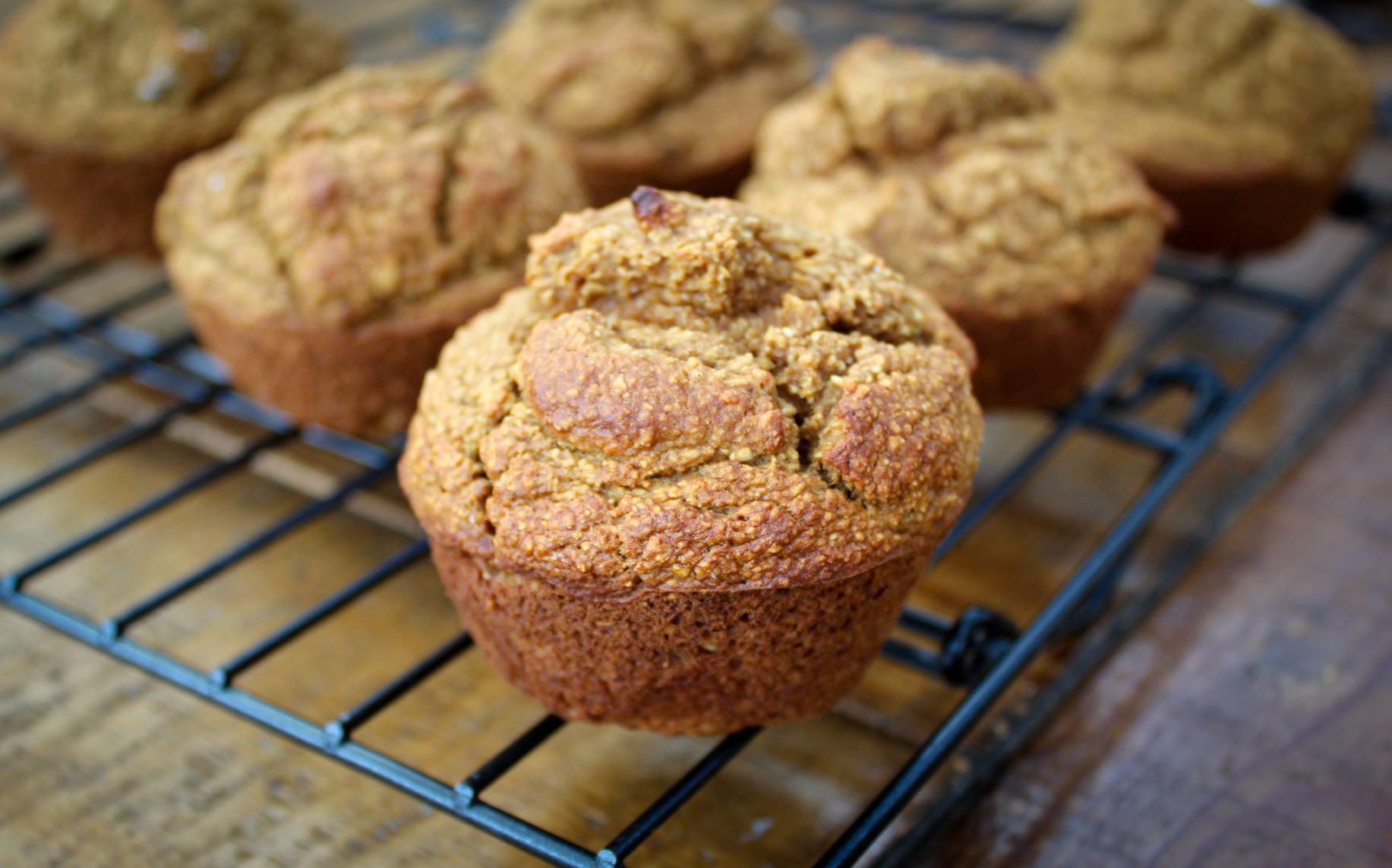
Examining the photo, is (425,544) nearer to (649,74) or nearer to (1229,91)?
(649,74)

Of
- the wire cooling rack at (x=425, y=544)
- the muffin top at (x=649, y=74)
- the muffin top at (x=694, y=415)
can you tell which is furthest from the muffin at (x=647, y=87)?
the muffin top at (x=694, y=415)

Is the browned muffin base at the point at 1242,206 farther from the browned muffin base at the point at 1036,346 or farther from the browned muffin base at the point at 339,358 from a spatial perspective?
the browned muffin base at the point at 339,358

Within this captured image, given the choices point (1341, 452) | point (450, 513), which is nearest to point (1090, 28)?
point (1341, 452)

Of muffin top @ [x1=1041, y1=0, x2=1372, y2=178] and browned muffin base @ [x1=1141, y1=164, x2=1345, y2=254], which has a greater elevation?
muffin top @ [x1=1041, y1=0, x2=1372, y2=178]

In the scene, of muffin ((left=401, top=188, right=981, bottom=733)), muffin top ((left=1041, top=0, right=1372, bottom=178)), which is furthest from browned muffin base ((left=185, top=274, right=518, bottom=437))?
muffin top ((left=1041, top=0, right=1372, bottom=178))

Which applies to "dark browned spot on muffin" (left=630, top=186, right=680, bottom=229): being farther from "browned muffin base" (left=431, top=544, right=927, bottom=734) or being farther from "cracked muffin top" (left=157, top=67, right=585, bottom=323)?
"cracked muffin top" (left=157, top=67, right=585, bottom=323)

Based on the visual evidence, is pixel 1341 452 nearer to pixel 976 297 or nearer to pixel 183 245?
pixel 976 297
